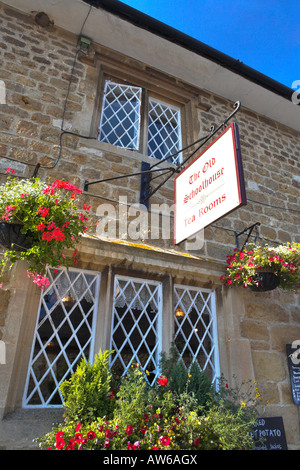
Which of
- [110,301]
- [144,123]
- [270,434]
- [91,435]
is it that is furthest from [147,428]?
[144,123]

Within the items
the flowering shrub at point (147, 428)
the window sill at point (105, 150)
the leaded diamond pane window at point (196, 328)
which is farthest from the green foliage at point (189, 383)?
the window sill at point (105, 150)

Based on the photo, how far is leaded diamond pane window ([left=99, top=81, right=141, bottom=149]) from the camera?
501 centimetres

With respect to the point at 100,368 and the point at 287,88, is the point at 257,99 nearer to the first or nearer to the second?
the point at 287,88

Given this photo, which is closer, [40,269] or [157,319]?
[40,269]

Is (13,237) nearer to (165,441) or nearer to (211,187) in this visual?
(211,187)

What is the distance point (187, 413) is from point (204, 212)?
1.85 meters

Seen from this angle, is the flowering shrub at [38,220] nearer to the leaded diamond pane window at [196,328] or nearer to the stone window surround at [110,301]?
the stone window surround at [110,301]

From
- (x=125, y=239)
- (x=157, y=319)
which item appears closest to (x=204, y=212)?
(x=125, y=239)

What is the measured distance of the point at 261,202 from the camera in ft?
18.0

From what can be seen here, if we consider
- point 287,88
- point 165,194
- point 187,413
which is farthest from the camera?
point 287,88

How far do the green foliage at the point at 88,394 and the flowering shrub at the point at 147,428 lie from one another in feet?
0.05

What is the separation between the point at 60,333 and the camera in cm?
346

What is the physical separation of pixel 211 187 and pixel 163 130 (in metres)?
2.61
